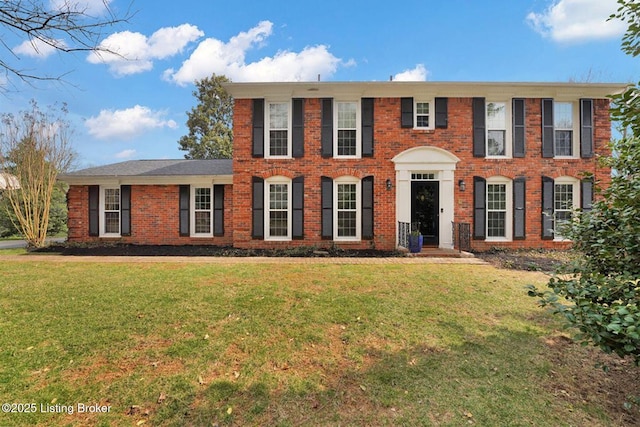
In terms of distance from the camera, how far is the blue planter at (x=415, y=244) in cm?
952

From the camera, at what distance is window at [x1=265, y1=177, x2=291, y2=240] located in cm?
1060

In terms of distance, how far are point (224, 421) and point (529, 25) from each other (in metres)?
13.7

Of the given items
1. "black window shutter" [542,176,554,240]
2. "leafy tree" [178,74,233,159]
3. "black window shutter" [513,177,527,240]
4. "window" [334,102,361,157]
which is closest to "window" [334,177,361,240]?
"window" [334,102,361,157]

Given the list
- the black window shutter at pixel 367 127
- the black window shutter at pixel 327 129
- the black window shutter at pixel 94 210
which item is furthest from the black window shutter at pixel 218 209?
the black window shutter at pixel 367 127

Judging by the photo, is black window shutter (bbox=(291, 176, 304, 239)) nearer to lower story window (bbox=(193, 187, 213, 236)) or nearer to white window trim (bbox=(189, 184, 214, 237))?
white window trim (bbox=(189, 184, 214, 237))

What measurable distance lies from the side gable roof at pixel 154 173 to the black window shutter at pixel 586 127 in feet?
41.4

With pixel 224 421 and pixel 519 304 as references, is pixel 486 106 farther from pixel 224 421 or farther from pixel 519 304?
pixel 224 421

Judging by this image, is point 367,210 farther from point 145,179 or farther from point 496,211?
point 145,179

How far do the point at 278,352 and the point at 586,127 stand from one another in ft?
41.9

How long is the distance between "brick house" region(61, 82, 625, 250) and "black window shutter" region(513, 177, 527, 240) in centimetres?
3

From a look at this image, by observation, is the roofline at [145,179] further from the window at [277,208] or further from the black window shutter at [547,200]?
the black window shutter at [547,200]

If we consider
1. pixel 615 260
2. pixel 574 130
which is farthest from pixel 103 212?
pixel 574 130

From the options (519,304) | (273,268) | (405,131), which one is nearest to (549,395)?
(519,304)

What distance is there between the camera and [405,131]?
34.2 ft
